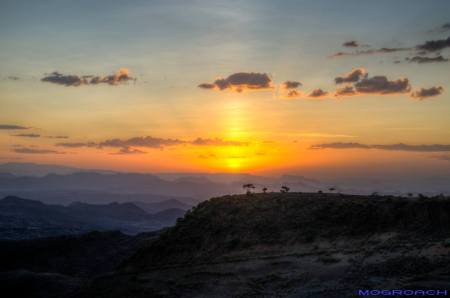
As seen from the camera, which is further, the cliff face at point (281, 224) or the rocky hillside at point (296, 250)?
the cliff face at point (281, 224)

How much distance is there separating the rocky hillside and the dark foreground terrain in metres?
0.08

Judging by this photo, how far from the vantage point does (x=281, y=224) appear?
43.2m

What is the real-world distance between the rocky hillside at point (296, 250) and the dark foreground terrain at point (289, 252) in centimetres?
8

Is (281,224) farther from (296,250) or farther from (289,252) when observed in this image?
(289,252)

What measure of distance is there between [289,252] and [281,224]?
615 cm

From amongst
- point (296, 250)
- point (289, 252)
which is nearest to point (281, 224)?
point (296, 250)

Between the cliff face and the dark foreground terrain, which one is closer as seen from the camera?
the dark foreground terrain

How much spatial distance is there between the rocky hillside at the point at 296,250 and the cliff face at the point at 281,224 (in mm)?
97

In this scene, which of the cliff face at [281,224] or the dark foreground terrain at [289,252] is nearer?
the dark foreground terrain at [289,252]

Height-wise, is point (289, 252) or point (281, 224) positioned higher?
point (281, 224)

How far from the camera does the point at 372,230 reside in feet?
122

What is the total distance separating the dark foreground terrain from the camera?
28.2m

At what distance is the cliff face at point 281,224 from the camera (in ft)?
121

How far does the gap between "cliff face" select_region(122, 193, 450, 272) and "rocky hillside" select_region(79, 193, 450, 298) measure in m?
0.10
